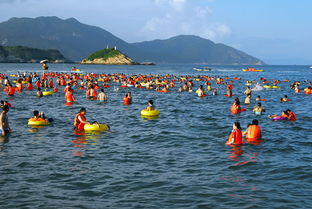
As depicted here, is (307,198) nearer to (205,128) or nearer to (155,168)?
(155,168)

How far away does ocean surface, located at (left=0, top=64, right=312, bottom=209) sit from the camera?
406 inches

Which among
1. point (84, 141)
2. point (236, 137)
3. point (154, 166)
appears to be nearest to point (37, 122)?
point (84, 141)

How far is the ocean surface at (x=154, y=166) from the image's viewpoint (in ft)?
33.8

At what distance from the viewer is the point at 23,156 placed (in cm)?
1452

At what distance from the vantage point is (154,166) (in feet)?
44.2

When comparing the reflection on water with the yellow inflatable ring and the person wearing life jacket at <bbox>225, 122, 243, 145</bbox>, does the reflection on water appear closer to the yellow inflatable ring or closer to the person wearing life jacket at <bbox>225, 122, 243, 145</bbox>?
the yellow inflatable ring

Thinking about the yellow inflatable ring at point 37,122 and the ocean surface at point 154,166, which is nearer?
the ocean surface at point 154,166

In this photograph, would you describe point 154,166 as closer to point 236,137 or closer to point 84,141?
point 236,137

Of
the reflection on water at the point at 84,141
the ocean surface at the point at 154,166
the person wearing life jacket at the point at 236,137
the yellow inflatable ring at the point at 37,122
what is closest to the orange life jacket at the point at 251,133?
the ocean surface at the point at 154,166

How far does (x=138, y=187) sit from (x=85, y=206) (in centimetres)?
210

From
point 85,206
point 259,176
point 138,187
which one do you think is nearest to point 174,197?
point 138,187

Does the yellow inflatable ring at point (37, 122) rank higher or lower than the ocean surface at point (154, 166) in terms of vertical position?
higher

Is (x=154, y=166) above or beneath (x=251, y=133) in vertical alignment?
beneath

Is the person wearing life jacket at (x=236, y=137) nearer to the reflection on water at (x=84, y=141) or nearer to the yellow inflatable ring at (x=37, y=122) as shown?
the reflection on water at (x=84, y=141)
